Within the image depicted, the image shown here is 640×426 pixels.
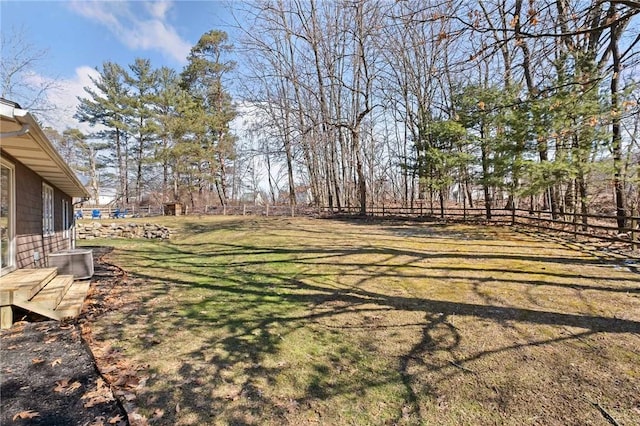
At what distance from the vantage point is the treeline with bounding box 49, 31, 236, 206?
1024 inches

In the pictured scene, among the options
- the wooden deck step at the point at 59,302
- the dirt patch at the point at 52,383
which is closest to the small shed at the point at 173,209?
the wooden deck step at the point at 59,302

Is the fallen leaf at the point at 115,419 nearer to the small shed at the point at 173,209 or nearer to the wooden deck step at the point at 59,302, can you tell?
the wooden deck step at the point at 59,302

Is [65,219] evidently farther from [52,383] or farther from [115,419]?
[115,419]

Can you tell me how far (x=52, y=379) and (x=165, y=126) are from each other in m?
26.8

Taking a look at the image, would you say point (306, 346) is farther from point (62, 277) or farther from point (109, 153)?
point (109, 153)

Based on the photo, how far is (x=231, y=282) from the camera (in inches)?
231

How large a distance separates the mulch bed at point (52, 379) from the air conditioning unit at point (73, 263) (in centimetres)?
209

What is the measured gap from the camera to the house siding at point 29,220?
528cm

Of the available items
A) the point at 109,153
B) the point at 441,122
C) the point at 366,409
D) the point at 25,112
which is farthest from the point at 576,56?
the point at 109,153

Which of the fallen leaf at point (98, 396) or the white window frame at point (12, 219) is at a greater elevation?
the white window frame at point (12, 219)

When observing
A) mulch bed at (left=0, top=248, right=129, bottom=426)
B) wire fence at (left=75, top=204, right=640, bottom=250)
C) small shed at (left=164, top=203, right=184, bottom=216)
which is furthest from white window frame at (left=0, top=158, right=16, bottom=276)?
small shed at (left=164, top=203, right=184, bottom=216)

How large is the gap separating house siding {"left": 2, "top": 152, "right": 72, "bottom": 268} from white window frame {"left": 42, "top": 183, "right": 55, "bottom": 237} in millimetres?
174

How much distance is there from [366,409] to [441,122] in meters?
14.2

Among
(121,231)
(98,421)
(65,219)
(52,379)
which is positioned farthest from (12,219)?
(121,231)
